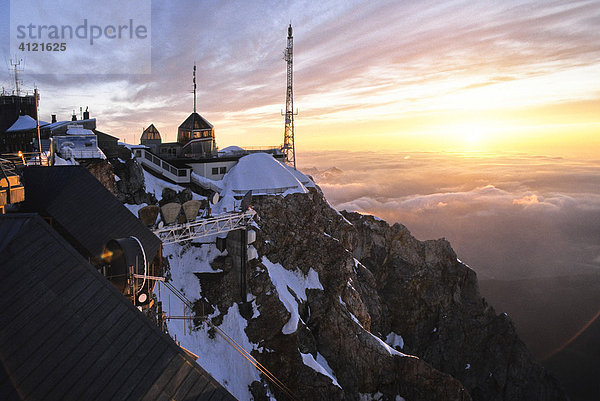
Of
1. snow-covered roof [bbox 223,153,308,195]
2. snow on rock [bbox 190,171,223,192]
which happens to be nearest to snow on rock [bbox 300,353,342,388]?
snow-covered roof [bbox 223,153,308,195]

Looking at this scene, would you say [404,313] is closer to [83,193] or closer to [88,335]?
[83,193]

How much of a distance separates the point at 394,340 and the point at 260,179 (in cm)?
3556

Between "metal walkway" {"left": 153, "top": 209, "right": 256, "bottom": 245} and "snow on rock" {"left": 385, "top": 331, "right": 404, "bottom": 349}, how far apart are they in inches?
1398

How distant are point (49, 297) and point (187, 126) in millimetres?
57261

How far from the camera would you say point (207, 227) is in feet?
120

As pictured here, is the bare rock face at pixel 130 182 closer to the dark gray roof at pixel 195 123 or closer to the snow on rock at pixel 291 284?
the snow on rock at pixel 291 284

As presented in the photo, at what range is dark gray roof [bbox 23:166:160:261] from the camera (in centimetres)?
1780

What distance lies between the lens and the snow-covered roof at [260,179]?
1922 inches

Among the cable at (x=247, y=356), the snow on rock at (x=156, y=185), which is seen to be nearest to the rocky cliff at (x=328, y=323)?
the cable at (x=247, y=356)

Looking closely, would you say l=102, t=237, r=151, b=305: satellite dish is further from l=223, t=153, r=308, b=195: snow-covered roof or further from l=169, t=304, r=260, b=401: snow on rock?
l=223, t=153, r=308, b=195: snow-covered roof

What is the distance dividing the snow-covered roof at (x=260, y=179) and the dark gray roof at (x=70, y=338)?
1458 inches

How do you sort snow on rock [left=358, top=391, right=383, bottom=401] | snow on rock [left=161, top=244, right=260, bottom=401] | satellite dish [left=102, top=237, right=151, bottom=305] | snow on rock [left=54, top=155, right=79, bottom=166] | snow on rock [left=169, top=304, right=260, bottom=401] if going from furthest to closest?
snow on rock [left=358, top=391, right=383, bottom=401] < snow on rock [left=54, top=155, right=79, bottom=166] < snow on rock [left=161, top=244, right=260, bottom=401] < snow on rock [left=169, top=304, right=260, bottom=401] < satellite dish [left=102, top=237, right=151, bottom=305]

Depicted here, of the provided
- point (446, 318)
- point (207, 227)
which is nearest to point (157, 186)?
point (207, 227)

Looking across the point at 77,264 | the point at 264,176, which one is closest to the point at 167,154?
the point at 264,176
